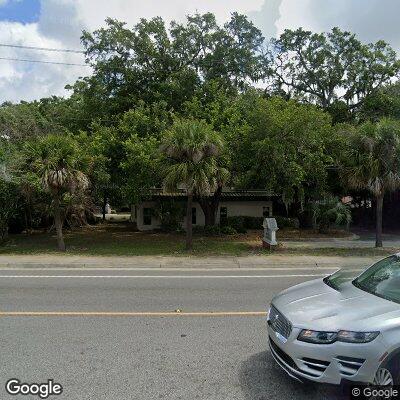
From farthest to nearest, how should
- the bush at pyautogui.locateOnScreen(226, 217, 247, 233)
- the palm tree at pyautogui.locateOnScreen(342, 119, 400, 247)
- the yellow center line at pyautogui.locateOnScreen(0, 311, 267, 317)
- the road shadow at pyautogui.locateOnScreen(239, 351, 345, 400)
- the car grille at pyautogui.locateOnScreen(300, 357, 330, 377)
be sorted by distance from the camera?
1. the bush at pyautogui.locateOnScreen(226, 217, 247, 233)
2. the palm tree at pyautogui.locateOnScreen(342, 119, 400, 247)
3. the yellow center line at pyautogui.locateOnScreen(0, 311, 267, 317)
4. the road shadow at pyautogui.locateOnScreen(239, 351, 345, 400)
5. the car grille at pyautogui.locateOnScreen(300, 357, 330, 377)

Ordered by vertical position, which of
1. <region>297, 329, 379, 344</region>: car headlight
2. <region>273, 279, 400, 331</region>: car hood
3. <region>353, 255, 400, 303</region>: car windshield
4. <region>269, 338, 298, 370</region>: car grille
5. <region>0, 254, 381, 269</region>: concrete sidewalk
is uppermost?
<region>353, 255, 400, 303</region>: car windshield

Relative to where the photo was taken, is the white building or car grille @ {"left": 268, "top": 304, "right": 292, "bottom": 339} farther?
the white building

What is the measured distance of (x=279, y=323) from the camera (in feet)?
15.2

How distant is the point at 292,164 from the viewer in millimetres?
18094

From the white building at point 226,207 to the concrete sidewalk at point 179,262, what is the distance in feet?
43.1

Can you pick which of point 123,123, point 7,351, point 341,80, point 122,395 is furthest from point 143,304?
point 341,80

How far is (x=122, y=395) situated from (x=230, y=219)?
24.1 m

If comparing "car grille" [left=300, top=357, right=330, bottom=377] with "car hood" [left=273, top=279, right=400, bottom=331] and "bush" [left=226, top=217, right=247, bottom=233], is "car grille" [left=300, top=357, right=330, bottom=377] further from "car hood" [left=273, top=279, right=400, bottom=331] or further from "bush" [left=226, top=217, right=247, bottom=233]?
"bush" [left=226, top=217, right=247, bottom=233]

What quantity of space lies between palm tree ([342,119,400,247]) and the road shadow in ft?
44.5

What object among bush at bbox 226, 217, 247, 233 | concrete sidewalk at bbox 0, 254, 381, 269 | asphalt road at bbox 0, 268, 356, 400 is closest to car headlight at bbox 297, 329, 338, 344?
asphalt road at bbox 0, 268, 356, 400

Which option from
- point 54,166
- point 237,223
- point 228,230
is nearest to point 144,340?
point 54,166

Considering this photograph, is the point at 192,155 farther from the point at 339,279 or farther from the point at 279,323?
the point at 279,323

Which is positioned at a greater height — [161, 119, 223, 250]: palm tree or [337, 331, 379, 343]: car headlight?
[161, 119, 223, 250]: palm tree

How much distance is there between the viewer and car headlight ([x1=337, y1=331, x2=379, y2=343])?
12.8 feet
